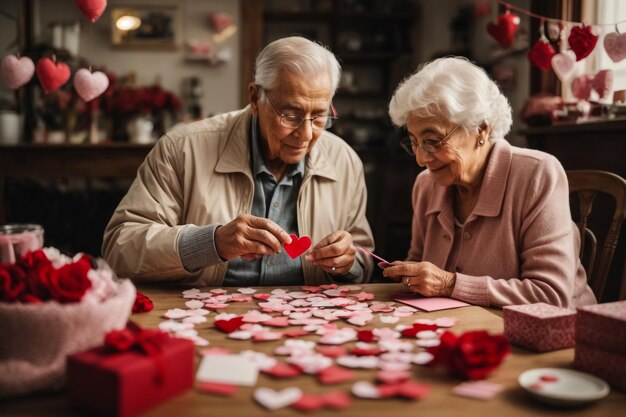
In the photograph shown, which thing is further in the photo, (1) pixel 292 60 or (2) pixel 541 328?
(1) pixel 292 60

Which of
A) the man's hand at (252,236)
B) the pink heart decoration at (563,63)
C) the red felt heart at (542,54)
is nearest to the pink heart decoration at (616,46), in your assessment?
the red felt heart at (542,54)

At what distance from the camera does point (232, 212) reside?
210 centimetres

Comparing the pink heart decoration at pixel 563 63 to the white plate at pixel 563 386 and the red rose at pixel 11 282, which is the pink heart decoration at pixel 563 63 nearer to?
the white plate at pixel 563 386

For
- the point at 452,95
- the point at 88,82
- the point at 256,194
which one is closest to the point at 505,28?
the point at 452,95

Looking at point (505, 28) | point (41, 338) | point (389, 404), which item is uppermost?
point (505, 28)

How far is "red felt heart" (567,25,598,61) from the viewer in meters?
2.13

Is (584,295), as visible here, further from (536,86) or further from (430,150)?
(536,86)

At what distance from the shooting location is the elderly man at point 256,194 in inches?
73.9

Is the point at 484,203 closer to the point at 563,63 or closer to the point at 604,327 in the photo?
the point at 604,327

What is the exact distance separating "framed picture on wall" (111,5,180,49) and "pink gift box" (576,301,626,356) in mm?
6060

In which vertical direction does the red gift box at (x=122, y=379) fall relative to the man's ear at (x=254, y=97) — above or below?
below

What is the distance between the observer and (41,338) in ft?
3.28

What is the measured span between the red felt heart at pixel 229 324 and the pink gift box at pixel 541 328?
63cm

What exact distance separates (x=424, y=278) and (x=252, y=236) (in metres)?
0.54
